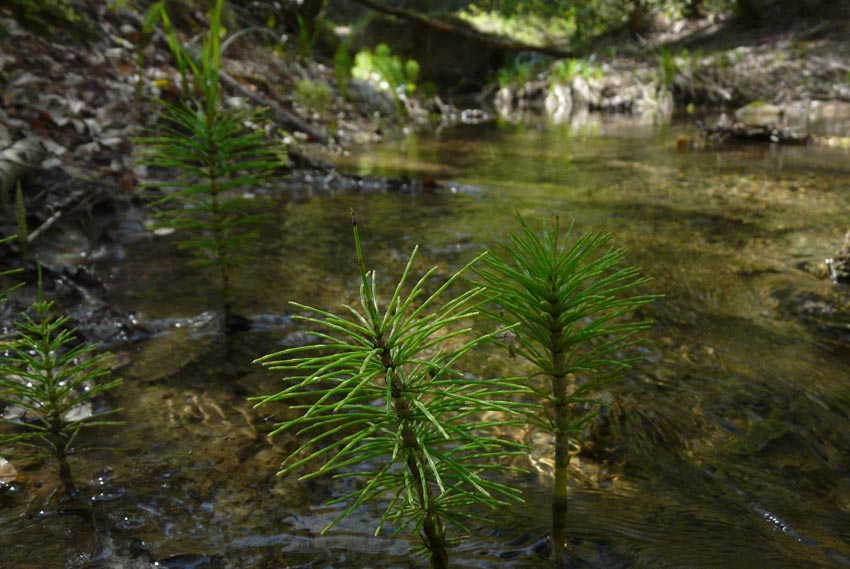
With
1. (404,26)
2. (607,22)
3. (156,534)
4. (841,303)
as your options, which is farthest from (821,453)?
(607,22)

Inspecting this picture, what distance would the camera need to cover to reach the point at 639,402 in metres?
2.24

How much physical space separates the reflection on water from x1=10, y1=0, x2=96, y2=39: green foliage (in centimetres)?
435

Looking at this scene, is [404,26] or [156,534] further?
[404,26]

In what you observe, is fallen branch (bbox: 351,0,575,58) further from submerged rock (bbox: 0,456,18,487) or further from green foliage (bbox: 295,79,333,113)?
submerged rock (bbox: 0,456,18,487)

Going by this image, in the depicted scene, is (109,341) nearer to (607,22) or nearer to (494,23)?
(607,22)

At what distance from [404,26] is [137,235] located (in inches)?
642

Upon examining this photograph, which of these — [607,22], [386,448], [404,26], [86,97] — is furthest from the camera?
[607,22]

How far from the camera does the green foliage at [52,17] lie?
6.68 m

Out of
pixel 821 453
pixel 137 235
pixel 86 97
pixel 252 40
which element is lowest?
pixel 821 453

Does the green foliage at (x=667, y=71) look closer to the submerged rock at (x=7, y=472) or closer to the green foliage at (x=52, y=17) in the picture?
the green foliage at (x=52, y=17)

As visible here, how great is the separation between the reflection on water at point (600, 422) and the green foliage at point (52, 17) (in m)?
4.35

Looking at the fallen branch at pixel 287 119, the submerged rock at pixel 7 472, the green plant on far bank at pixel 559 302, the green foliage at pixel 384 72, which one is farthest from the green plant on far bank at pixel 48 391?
the green foliage at pixel 384 72

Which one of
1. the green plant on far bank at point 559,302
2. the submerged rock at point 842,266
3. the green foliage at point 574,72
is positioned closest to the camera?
the green plant on far bank at point 559,302

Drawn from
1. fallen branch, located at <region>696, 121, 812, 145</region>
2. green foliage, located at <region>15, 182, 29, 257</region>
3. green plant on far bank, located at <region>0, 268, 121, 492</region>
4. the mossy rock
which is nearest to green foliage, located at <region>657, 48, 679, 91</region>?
the mossy rock
